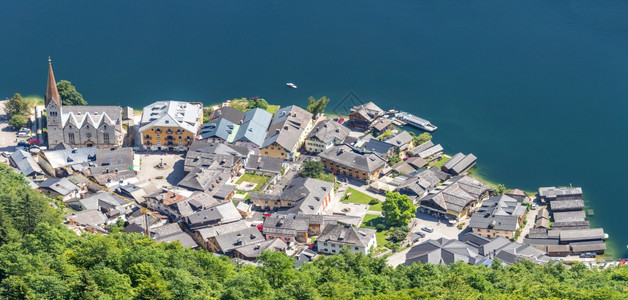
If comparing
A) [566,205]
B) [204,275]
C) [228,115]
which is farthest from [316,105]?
[204,275]

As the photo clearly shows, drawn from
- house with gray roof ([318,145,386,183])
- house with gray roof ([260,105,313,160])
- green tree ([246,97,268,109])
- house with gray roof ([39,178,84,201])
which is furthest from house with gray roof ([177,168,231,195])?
green tree ([246,97,268,109])

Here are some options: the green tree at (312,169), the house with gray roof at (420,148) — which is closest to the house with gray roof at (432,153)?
the house with gray roof at (420,148)

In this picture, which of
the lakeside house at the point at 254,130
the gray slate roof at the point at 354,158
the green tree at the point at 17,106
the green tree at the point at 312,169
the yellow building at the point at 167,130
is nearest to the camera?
the green tree at the point at 312,169

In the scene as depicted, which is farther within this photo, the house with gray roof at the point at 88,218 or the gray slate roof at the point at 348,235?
the house with gray roof at the point at 88,218

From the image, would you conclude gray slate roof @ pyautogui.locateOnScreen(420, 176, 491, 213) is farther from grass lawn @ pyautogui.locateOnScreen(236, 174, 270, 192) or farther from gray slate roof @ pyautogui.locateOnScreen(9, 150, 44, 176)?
gray slate roof @ pyautogui.locateOnScreen(9, 150, 44, 176)

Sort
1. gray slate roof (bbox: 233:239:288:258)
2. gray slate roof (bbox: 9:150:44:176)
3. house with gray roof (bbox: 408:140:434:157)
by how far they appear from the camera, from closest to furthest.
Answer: gray slate roof (bbox: 233:239:288:258) < gray slate roof (bbox: 9:150:44:176) < house with gray roof (bbox: 408:140:434:157)

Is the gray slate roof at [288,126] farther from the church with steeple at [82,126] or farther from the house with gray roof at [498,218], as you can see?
the house with gray roof at [498,218]

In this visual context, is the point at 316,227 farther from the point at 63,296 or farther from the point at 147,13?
the point at 147,13
